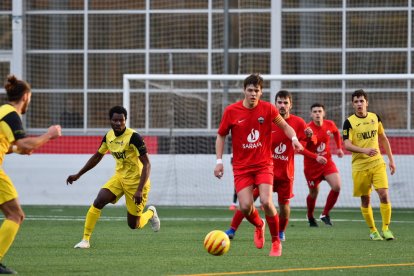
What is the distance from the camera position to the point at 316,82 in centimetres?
2509

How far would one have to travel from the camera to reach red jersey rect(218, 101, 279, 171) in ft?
38.7

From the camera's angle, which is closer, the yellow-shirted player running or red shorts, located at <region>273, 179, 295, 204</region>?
red shorts, located at <region>273, 179, 295, 204</region>

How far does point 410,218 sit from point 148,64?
9230 mm

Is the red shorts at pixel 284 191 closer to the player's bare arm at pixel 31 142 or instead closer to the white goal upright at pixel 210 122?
the player's bare arm at pixel 31 142

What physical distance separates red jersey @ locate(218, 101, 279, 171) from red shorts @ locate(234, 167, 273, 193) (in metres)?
0.05

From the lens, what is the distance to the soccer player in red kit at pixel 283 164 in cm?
1366

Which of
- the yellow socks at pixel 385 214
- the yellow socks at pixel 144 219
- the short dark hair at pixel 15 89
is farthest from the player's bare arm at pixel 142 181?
the yellow socks at pixel 385 214

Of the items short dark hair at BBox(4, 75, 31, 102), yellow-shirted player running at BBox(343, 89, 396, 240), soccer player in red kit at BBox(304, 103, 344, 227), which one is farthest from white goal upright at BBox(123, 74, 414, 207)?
short dark hair at BBox(4, 75, 31, 102)

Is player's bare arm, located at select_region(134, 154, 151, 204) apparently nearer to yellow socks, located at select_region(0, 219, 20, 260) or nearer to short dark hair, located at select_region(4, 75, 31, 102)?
yellow socks, located at select_region(0, 219, 20, 260)

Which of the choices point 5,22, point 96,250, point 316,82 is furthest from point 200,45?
point 96,250

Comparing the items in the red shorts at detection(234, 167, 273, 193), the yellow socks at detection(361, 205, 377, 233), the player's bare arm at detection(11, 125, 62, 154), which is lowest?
the yellow socks at detection(361, 205, 377, 233)

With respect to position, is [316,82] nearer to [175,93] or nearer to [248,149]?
[175,93]

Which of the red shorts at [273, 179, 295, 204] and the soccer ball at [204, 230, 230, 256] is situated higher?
the red shorts at [273, 179, 295, 204]

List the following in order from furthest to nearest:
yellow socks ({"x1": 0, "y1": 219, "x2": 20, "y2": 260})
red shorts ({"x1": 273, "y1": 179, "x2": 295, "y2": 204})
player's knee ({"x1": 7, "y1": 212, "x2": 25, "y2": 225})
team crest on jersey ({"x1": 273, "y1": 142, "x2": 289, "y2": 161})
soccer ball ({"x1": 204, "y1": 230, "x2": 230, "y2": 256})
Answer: team crest on jersey ({"x1": 273, "y1": 142, "x2": 289, "y2": 161}) → red shorts ({"x1": 273, "y1": 179, "x2": 295, "y2": 204}) → soccer ball ({"x1": 204, "y1": 230, "x2": 230, "y2": 256}) → player's knee ({"x1": 7, "y1": 212, "x2": 25, "y2": 225}) → yellow socks ({"x1": 0, "y1": 219, "x2": 20, "y2": 260})
